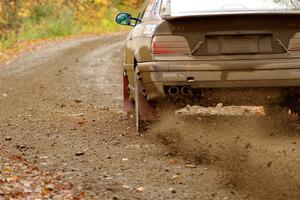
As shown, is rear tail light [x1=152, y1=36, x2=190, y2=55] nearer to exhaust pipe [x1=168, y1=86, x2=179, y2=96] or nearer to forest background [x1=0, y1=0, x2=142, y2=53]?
exhaust pipe [x1=168, y1=86, x2=179, y2=96]

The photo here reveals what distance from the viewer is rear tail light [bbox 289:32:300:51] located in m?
7.45

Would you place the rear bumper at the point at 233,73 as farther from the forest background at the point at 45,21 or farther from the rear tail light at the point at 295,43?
the forest background at the point at 45,21

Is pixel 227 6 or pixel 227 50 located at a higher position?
pixel 227 6

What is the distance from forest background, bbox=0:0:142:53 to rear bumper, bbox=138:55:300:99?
17.0 metres

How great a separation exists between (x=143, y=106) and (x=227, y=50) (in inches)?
43.7

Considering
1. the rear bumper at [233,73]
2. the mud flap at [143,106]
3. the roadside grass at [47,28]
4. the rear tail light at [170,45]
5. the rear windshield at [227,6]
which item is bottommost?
the roadside grass at [47,28]

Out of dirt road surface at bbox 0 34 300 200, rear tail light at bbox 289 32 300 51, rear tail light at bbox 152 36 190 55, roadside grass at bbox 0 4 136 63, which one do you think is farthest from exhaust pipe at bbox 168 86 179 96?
roadside grass at bbox 0 4 136 63

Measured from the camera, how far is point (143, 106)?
314 inches

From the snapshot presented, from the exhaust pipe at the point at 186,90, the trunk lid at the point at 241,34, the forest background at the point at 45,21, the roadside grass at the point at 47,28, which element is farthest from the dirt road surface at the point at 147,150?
the roadside grass at the point at 47,28

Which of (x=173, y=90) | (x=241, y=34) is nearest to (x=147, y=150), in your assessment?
(x=173, y=90)

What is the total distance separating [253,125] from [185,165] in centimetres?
162

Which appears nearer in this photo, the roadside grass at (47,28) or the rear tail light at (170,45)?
the rear tail light at (170,45)

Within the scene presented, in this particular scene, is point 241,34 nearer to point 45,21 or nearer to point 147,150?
point 147,150

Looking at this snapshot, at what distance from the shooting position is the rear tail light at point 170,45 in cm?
748
